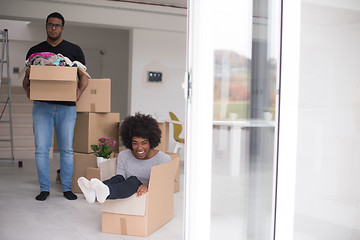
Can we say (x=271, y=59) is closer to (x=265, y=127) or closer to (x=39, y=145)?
(x=265, y=127)

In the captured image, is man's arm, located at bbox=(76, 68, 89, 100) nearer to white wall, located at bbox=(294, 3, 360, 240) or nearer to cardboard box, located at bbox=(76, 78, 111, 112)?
cardboard box, located at bbox=(76, 78, 111, 112)

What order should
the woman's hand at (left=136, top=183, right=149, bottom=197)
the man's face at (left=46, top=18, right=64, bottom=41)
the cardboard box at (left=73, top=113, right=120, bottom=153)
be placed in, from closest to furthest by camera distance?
the woman's hand at (left=136, top=183, right=149, bottom=197) → the man's face at (left=46, top=18, right=64, bottom=41) → the cardboard box at (left=73, top=113, right=120, bottom=153)

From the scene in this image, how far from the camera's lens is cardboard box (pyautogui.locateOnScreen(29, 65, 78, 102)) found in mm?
3146

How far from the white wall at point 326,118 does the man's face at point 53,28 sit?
2468mm

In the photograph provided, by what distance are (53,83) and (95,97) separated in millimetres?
570

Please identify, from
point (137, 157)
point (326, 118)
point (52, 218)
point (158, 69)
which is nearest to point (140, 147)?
point (137, 157)

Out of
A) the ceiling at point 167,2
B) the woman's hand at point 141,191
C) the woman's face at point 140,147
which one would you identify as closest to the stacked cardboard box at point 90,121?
the woman's face at point 140,147

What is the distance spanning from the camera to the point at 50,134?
3.38 metres

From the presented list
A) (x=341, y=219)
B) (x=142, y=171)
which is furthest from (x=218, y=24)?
(x=142, y=171)

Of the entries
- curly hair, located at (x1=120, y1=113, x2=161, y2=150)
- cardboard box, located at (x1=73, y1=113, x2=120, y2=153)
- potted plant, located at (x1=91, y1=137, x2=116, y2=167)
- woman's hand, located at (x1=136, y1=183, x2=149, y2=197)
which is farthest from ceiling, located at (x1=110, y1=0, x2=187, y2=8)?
woman's hand, located at (x1=136, y1=183, x2=149, y2=197)

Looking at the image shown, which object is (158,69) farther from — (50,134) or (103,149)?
(50,134)

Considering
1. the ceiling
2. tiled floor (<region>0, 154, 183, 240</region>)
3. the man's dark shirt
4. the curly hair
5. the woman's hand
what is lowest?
tiled floor (<region>0, 154, 183, 240</region>)

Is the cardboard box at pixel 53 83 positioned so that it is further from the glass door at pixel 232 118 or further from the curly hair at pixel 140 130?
the glass door at pixel 232 118

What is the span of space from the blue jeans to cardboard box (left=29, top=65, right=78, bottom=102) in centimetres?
14
